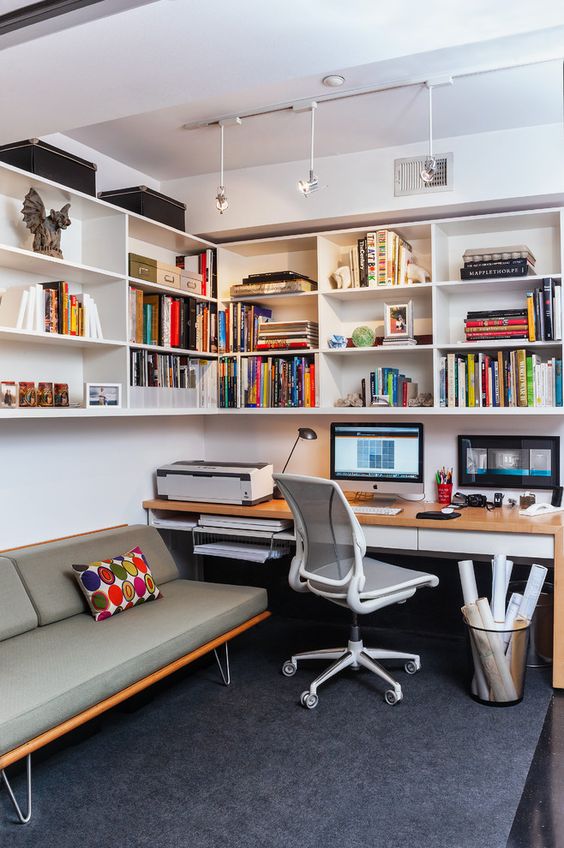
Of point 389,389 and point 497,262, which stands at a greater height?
point 497,262

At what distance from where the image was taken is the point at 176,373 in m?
4.09

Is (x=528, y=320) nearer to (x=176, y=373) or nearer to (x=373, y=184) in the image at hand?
(x=373, y=184)

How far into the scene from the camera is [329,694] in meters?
3.31

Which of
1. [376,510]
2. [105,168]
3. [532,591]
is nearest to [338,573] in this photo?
[376,510]

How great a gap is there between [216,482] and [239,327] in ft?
3.14

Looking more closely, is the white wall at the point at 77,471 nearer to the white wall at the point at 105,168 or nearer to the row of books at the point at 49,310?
the row of books at the point at 49,310

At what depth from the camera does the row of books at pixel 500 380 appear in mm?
3627

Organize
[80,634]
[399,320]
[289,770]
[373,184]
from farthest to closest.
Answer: [399,320]
[373,184]
[80,634]
[289,770]

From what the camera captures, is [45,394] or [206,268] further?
[206,268]

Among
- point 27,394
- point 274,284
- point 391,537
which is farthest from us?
point 274,284

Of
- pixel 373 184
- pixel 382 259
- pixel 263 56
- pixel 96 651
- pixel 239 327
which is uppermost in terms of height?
pixel 373 184

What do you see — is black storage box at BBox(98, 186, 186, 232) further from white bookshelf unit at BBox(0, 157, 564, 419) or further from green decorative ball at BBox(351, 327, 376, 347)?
green decorative ball at BBox(351, 327, 376, 347)

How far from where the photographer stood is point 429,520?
353 centimetres

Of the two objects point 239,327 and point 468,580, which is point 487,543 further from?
point 239,327
